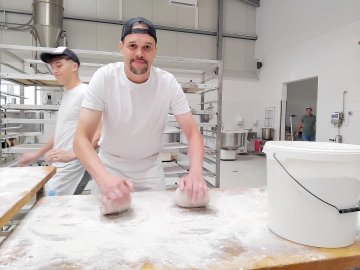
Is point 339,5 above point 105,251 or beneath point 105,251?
above

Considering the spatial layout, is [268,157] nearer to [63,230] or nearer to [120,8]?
[63,230]

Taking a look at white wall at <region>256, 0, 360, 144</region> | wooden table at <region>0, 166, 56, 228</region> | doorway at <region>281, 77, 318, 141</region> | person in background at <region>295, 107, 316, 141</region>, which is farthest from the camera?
doorway at <region>281, 77, 318, 141</region>

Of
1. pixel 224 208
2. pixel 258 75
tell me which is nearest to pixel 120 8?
pixel 258 75

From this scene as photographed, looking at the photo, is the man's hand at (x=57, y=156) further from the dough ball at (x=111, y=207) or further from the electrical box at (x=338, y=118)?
the electrical box at (x=338, y=118)

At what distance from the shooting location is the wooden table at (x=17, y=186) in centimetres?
69

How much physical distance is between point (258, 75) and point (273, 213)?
7035mm

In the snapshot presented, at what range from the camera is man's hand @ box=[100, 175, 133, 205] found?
765mm

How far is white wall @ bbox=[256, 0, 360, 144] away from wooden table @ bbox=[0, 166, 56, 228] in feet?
15.1

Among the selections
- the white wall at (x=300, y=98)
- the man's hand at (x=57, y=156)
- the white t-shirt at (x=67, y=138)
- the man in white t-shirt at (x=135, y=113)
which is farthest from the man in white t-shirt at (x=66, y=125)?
the white wall at (x=300, y=98)

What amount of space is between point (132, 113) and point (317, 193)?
2.77 feet

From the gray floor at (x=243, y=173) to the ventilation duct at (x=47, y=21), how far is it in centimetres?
393

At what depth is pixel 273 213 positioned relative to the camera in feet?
2.28

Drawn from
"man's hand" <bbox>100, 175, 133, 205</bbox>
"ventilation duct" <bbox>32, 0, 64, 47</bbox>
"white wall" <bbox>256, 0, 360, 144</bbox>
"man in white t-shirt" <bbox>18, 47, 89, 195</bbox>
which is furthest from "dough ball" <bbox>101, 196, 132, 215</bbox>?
"ventilation duct" <bbox>32, 0, 64, 47</bbox>

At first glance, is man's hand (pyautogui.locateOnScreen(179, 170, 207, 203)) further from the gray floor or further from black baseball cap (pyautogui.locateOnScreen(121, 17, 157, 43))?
the gray floor
